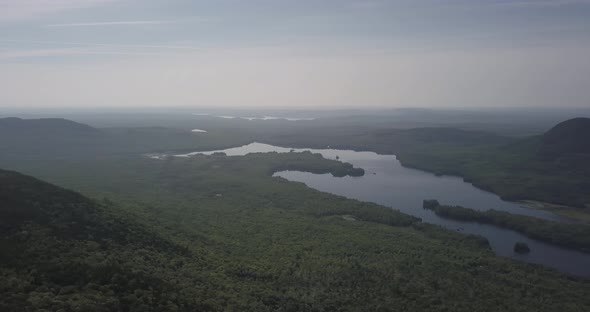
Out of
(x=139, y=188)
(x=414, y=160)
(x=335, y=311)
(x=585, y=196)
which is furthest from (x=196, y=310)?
(x=414, y=160)

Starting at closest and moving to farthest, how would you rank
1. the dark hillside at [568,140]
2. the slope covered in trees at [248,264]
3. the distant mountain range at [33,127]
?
1. the slope covered in trees at [248,264]
2. the dark hillside at [568,140]
3. the distant mountain range at [33,127]

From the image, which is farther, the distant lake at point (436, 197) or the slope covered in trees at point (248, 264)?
the distant lake at point (436, 197)

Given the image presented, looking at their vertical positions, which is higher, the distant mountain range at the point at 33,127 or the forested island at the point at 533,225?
the distant mountain range at the point at 33,127

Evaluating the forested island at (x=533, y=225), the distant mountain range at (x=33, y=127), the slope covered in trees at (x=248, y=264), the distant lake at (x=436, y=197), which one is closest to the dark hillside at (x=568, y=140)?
the distant lake at (x=436, y=197)

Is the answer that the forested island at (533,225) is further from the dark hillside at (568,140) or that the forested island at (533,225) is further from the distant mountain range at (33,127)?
the distant mountain range at (33,127)

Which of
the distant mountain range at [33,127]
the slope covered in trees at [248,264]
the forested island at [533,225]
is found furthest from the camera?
the distant mountain range at [33,127]

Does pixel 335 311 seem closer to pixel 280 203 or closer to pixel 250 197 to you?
pixel 280 203

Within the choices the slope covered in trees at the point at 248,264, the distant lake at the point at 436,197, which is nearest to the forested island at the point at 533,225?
the distant lake at the point at 436,197

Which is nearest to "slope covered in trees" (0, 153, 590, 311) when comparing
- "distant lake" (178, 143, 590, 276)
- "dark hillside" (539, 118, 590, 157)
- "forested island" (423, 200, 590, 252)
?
"distant lake" (178, 143, 590, 276)

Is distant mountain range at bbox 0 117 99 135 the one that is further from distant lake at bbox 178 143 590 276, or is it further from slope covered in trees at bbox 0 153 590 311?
slope covered in trees at bbox 0 153 590 311
